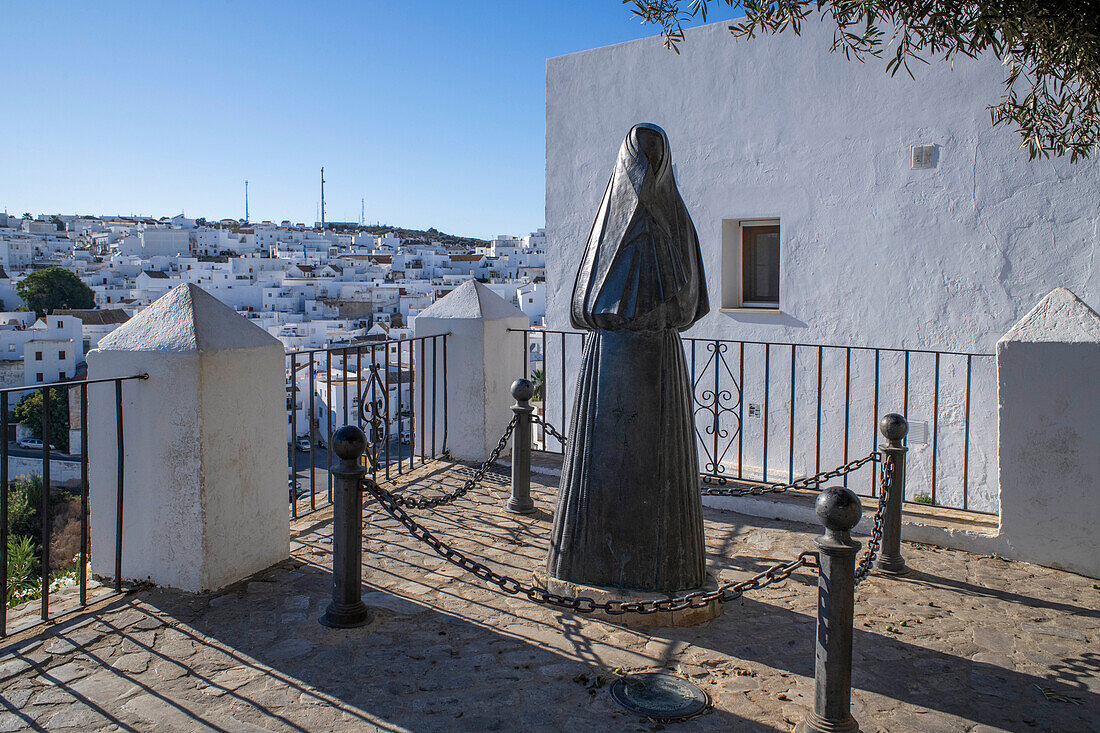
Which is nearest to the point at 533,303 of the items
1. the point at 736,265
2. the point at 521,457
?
the point at 736,265

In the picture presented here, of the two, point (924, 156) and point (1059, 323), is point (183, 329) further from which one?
point (924, 156)

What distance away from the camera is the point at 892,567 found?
458 centimetres

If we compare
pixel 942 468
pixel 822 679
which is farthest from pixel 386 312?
pixel 822 679

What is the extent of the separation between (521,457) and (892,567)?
253 centimetres

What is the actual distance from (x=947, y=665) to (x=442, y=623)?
2.32 meters

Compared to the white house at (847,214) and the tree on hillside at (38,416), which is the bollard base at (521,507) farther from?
the tree on hillside at (38,416)

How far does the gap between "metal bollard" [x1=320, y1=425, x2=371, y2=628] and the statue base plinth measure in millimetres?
999

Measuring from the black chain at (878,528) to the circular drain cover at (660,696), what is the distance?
3.12ft

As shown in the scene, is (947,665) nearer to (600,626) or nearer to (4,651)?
(600,626)

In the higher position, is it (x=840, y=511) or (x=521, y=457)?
(x=840, y=511)

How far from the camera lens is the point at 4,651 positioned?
3.45 meters

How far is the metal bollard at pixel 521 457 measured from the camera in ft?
18.7

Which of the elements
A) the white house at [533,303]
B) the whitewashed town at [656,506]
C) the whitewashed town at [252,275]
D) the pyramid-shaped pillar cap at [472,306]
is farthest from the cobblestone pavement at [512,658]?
the white house at [533,303]

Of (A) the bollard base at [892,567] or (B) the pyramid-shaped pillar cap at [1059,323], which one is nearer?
(B) the pyramid-shaped pillar cap at [1059,323]
